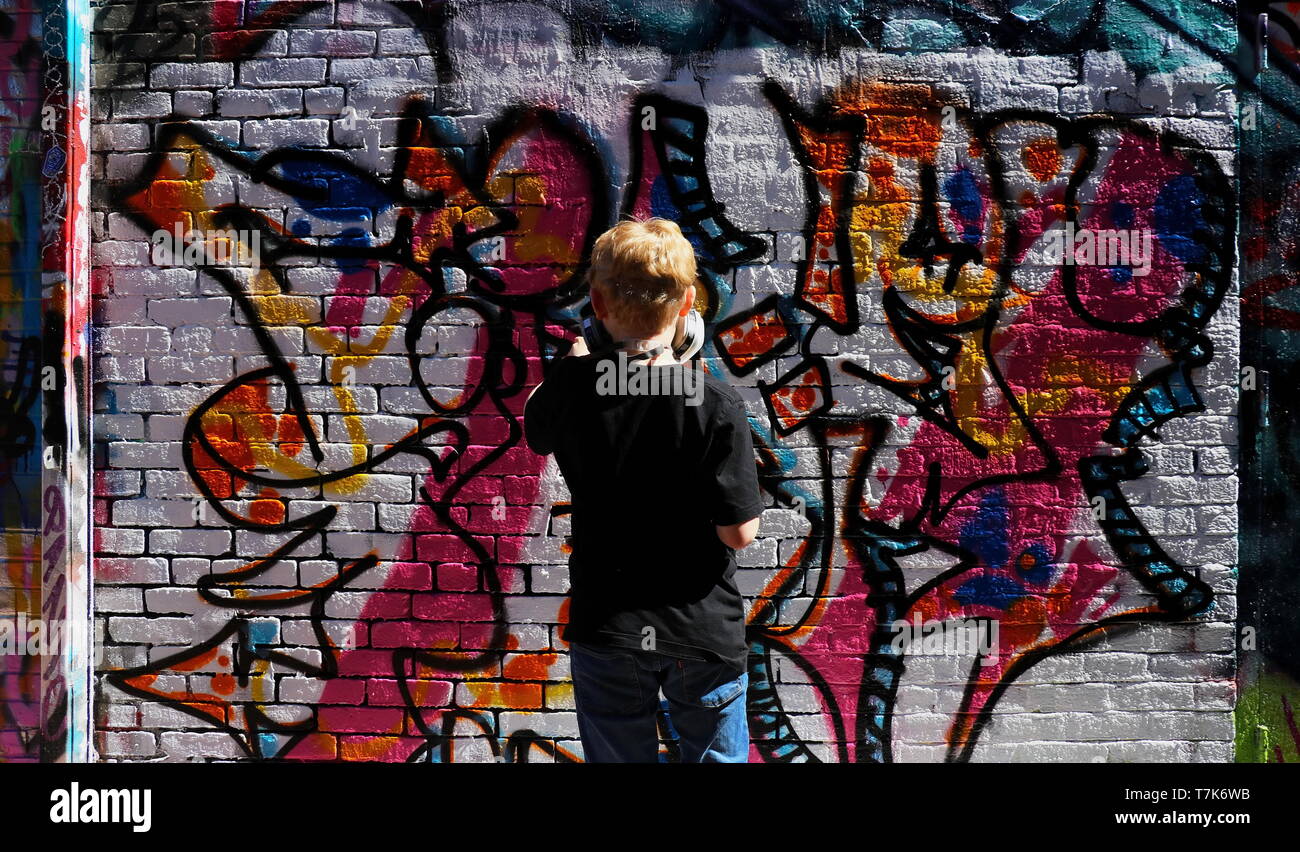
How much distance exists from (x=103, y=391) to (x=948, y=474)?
9.34ft

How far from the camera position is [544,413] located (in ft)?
7.28

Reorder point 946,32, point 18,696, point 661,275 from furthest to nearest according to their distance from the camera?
point 18,696, point 946,32, point 661,275

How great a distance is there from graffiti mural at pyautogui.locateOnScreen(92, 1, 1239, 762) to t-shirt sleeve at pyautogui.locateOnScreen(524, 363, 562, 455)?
1.08 m

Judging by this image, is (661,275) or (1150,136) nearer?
(661,275)

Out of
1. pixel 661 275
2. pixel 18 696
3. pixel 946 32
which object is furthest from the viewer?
pixel 18 696

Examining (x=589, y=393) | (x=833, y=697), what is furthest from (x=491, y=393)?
(x=833, y=697)

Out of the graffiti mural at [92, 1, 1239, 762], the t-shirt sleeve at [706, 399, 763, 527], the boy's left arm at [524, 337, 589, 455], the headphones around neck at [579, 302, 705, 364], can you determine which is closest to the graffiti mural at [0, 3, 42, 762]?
the graffiti mural at [92, 1, 1239, 762]

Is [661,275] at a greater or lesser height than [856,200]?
lesser

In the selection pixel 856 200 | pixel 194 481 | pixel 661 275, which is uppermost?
pixel 856 200

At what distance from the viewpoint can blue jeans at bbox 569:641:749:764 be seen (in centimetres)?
219

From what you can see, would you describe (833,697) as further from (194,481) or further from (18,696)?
(18,696)

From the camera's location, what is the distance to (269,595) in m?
3.42

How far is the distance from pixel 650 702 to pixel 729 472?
0.54 metres

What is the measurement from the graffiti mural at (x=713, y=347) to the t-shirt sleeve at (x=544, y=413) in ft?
3.54
